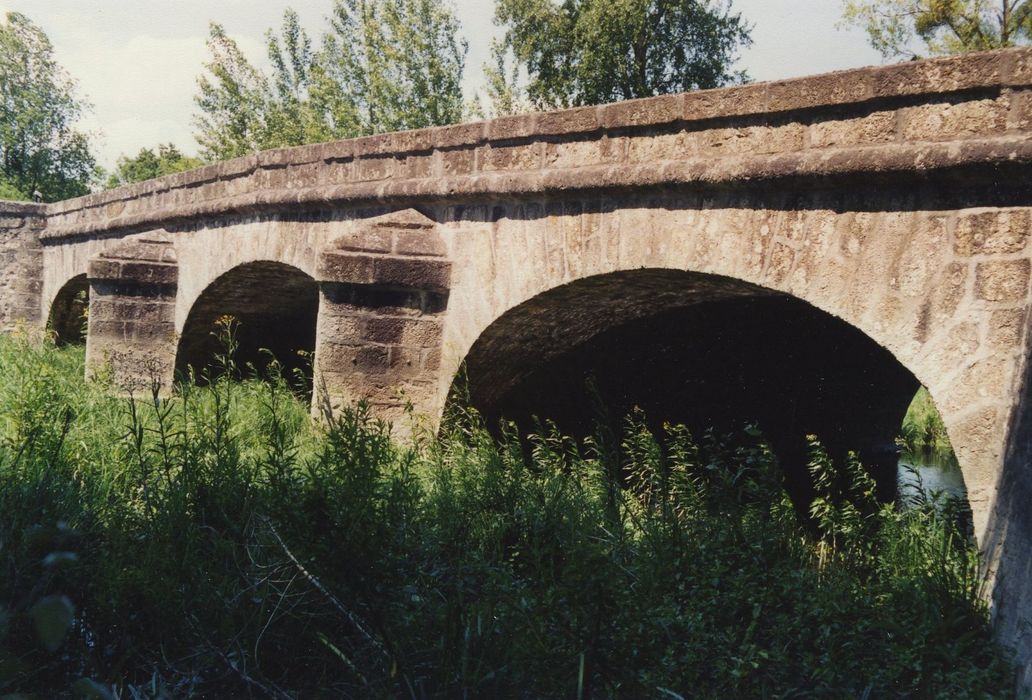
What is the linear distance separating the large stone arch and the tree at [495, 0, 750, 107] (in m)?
15.3

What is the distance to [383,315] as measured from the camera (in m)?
5.89

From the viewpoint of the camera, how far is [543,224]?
17.1 ft

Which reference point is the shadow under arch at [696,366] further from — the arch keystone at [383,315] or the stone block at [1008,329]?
the stone block at [1008,329]

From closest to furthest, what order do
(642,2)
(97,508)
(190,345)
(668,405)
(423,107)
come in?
(97,508) < (668,405) < (190,345) < (642,2) < (423,107)

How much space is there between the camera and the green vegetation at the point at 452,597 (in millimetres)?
2752

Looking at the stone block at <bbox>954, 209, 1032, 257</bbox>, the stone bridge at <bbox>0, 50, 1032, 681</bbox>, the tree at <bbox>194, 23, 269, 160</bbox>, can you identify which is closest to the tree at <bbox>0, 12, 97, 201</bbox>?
the tree at <bbox>194, 23, 269, 160</bbox>

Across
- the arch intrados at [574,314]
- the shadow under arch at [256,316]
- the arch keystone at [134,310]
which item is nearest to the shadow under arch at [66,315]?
the shadow under arch at [256,316]

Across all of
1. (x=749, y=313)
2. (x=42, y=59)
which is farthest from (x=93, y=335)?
(x=42, y=59)

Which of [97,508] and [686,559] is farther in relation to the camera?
[97,508]

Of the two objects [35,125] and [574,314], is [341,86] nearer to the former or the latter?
[35,125]

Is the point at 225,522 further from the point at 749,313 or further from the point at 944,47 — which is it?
the point at 944,47

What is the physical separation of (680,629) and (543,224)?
2.62 m

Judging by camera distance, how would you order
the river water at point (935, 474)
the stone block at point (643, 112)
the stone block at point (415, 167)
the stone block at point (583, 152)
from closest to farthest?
1. the stone block at point (643, 112)
2. the stone block at point (583, 152)
3. the stone block at point (415, 167)
4. the river water at point (935, 474)

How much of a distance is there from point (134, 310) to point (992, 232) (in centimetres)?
761
